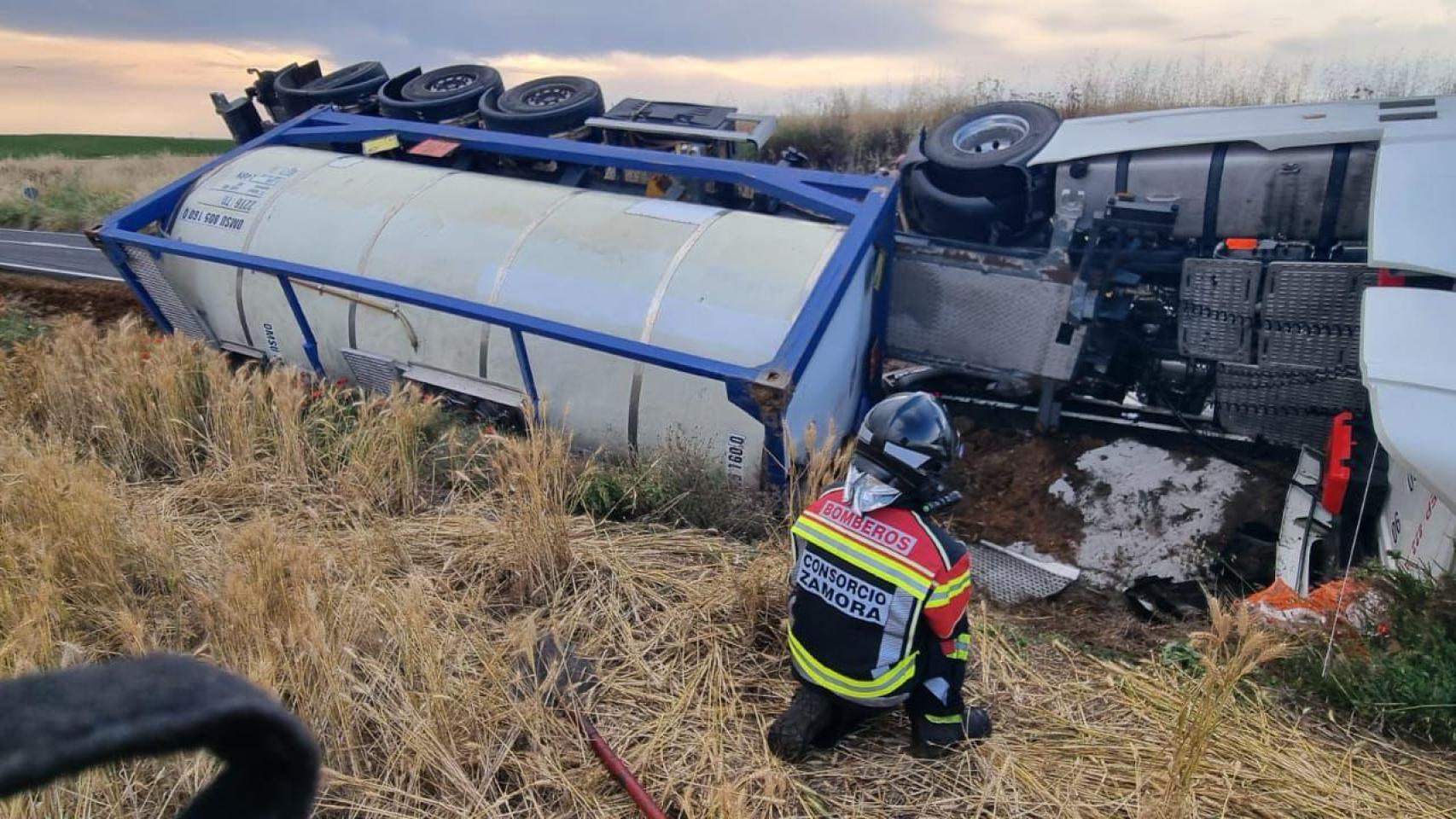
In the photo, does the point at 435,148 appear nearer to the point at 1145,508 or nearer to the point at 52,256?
the point at 1145,508

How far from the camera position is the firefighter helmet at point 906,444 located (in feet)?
Answer: 9.45

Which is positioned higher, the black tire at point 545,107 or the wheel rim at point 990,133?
the black tire at point 545,107

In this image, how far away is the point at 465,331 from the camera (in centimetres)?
561

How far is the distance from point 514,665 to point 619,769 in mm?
557

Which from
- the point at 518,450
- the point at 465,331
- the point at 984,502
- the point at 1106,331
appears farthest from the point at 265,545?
the point at 1106,331

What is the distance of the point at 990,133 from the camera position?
654 cm

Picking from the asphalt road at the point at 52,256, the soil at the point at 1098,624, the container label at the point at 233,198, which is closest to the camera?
the soil at the point at 1098,624

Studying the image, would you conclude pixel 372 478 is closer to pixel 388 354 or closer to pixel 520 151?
pixel 388 354

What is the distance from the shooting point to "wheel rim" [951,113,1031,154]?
6406 millimetres

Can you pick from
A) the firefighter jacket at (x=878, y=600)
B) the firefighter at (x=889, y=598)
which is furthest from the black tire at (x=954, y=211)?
the firefighter jacket at (x=878, y=600)

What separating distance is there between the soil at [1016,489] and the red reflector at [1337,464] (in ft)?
4.22

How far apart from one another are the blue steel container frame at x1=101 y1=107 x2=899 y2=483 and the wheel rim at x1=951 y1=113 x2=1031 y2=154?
98cm

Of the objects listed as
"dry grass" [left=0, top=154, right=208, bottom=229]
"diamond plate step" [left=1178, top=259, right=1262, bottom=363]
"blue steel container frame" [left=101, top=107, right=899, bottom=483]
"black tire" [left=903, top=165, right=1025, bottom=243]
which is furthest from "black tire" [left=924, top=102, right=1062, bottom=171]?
"dry grass" [left=0, top=154, right=208, bottom=229]

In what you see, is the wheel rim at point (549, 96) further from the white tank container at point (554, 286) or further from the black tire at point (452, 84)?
the white tank container at point (554, 286)
